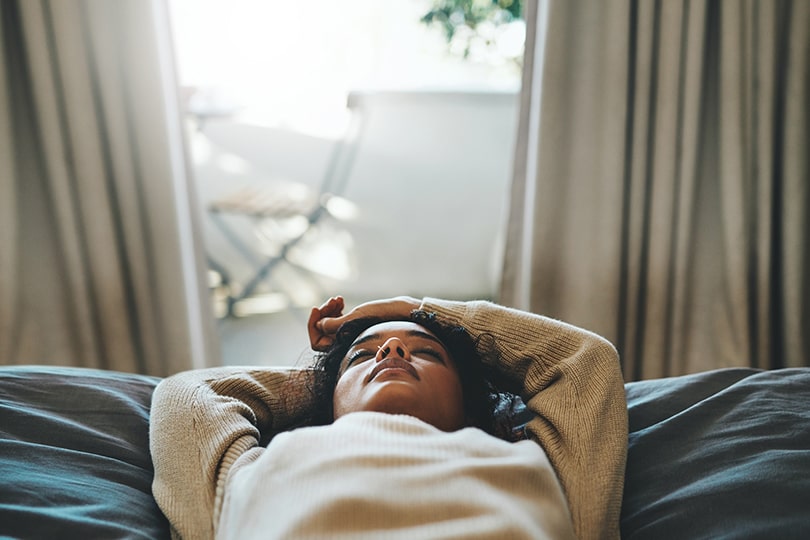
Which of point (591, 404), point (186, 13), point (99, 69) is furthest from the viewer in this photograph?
point (186, 13)

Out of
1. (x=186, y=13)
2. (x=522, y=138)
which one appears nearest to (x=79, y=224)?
(x=522, y=138)

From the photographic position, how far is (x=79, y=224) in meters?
2.38

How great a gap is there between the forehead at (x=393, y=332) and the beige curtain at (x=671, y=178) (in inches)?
47.8

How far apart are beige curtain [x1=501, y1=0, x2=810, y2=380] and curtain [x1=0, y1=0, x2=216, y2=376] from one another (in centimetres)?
114

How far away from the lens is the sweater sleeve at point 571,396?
3.49 ft

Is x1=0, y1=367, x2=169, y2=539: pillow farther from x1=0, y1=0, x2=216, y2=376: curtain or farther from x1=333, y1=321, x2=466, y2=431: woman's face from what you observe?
x1=0, y1=0, x2=216, y2=376: curtain

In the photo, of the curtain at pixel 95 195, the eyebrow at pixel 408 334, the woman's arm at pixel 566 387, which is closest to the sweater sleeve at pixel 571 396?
the woman's arm at pixel 566 387

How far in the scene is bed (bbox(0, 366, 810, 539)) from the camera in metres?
0.98

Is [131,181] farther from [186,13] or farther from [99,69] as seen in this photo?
[186,13]

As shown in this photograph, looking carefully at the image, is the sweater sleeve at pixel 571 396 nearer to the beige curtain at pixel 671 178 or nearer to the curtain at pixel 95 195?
the beige curtain at pixel 671 178

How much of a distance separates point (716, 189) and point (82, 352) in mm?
2114

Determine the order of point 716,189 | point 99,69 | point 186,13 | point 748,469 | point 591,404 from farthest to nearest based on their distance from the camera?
point 186,13 < point 716,189 < point 99,69 < point 591,404 < point 748,469

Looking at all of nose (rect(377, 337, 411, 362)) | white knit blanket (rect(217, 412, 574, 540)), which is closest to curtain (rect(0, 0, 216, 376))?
nose (rect(377, 337, 411, 362))

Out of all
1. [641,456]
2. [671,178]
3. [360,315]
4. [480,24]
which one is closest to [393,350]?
[360,315]
